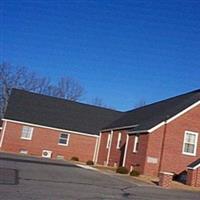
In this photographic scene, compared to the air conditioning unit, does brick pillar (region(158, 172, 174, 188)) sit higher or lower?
lower

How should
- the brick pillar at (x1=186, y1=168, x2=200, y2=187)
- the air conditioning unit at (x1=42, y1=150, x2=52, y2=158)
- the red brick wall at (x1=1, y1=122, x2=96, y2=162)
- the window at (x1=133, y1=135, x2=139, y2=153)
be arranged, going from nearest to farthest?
the brick pillar at (x1=186, y1=168, x2=200, y2=187)
the window at (x1=133, y1=135, x2=139, y2=153)
the red brick wall at (x1=1, y1=122, x2=96, y2=162)
the air conditioning unit at (x1=42, y1=150, x2=52, y2=158)

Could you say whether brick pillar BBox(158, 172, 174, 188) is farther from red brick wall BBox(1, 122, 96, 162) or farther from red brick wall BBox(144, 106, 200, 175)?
red brick wall BBox(1, 122, 96, 162)

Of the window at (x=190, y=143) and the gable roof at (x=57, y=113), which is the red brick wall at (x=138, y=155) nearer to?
the window at (x=190, y=143)

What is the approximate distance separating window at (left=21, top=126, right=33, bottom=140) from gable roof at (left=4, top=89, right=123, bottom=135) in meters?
0.79

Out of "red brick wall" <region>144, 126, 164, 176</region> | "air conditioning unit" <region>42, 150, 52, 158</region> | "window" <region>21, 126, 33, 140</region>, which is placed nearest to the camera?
"red brick wall" <region>144, 126, 164, 176</region>

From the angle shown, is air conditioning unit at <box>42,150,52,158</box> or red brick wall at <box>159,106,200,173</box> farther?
air conditioning unit at <box>42,150,52,158</box>

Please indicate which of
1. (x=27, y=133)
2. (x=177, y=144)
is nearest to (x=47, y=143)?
(x=27, y=133)

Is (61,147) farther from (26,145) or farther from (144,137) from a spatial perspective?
(144,137)

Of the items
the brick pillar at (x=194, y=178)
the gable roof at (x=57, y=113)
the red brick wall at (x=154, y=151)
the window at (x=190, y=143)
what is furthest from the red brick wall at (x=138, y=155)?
the gable roof at (x=57, y=113)

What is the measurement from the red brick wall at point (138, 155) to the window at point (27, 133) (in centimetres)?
1484

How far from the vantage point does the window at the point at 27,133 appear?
4731 cm

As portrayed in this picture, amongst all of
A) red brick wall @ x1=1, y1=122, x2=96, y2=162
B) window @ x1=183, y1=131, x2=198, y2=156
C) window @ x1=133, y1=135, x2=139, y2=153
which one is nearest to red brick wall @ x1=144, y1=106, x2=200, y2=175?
window @ x1=183, y1=131, x2=198, y2=156

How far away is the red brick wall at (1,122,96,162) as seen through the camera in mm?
46688

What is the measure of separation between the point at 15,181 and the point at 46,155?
31921 millimetres
